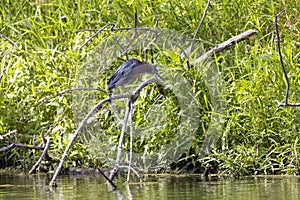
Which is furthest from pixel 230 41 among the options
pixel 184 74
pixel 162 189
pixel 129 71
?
pixel 162 189

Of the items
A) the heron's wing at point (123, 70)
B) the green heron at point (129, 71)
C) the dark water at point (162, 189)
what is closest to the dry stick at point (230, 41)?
the green heron at point (129, 71)

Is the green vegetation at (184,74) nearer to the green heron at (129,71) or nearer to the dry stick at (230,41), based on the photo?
the dry stick at (230,41)

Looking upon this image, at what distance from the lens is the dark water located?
525 cm

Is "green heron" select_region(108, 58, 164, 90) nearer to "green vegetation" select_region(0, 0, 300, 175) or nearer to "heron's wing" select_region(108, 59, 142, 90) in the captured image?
"heron's wing" select_region(108, 59, 142, 90)

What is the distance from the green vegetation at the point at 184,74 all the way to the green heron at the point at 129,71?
0.37 metres

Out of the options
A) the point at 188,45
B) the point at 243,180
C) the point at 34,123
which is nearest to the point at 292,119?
the point at 243,180

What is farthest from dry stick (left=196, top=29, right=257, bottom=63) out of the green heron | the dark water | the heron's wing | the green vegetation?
the dark water

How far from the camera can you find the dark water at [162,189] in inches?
207

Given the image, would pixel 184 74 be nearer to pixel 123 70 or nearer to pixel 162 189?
pixel 123 70

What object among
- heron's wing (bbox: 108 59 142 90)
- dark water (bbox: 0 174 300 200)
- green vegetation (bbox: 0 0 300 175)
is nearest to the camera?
dark water (bbox: 0 174 300 200)

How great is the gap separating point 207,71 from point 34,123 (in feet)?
5.68

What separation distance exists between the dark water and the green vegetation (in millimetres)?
351

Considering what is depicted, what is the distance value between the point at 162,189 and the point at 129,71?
1.05m

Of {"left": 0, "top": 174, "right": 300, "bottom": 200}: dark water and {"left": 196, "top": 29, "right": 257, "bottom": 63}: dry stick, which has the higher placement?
{"left": 196, "top": 29, "right": 257, "bottom": 63}: dry stick
